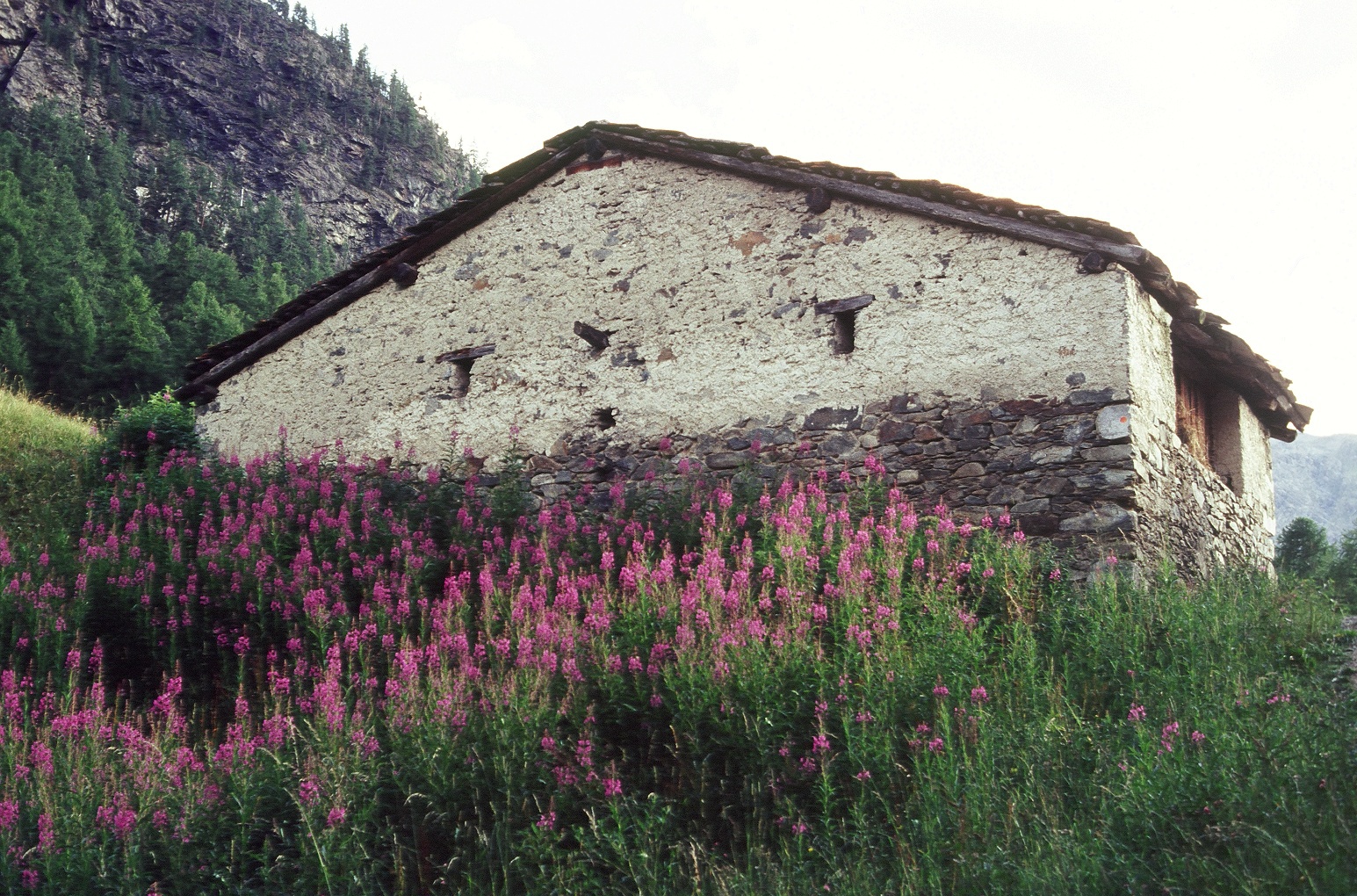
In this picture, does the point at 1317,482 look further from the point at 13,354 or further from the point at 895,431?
the point at 895,431

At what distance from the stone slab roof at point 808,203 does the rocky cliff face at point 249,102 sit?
2670 inches

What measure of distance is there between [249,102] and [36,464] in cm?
9061

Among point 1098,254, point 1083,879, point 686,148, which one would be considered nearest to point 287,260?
point 686,148

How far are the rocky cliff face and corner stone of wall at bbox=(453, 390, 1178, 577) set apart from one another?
72.3 m

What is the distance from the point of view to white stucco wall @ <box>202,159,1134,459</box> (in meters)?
8.22

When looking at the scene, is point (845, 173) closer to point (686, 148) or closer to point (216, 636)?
point (686, 148)

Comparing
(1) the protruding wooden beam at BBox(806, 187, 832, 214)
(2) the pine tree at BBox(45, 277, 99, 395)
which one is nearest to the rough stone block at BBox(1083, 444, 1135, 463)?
(1) the protruding wooden beam at BBox(806, 187, 832, 214)

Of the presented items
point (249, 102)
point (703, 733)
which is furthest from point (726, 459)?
point (249, 102)

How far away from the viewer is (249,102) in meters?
90.2

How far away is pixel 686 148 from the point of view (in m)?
9.96

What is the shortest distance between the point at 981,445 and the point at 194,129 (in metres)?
91.7

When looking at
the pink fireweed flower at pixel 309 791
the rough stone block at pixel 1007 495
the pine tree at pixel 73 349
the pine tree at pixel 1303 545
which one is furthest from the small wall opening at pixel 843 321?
the pine tree at pixel 73 349

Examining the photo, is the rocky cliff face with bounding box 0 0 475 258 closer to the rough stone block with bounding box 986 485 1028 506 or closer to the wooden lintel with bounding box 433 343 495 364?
the wooden lintel with bounding box 433 343 495 364

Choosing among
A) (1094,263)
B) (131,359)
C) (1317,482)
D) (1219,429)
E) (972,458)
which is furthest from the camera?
(1317,482)
